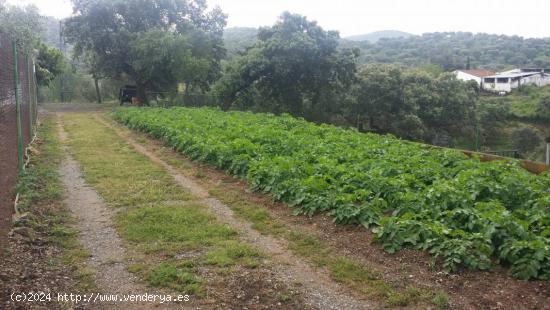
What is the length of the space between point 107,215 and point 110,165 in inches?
170

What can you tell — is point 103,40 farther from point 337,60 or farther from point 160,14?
point 337,60

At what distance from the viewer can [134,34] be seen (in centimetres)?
3256

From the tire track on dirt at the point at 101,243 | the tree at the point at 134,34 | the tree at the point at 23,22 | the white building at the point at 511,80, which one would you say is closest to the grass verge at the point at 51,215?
the tire track on dirt at the point at 101,243

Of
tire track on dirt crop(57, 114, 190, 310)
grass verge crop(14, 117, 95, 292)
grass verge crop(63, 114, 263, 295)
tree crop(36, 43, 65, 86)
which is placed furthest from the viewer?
tree crop(36, 43, 65, 86)

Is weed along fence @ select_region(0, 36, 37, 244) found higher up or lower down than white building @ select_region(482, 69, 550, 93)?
lower down

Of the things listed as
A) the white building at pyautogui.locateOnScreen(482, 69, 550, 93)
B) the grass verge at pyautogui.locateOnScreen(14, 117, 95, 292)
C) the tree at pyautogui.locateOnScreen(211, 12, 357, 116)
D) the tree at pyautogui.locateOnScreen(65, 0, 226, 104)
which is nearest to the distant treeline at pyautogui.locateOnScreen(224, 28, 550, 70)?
the white building at pyautogui.locateOnScreen(482, 69, 550, 93)

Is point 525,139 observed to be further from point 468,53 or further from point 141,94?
point 468,53

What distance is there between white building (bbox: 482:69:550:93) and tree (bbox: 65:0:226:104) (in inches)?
2059

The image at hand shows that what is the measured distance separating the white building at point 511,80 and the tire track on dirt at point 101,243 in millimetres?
72535

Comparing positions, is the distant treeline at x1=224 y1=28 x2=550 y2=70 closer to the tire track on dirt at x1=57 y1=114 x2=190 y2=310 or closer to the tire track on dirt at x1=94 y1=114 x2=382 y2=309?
the tire track on dirt at x1=57 y1=114 x2=190 y2=310

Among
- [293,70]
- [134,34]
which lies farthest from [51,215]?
[134,34]

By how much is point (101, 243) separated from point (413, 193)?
4176 millimetres

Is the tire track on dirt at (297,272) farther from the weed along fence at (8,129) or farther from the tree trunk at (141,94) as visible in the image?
the tree trunk at (141,94)

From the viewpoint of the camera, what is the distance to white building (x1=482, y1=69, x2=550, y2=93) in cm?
7281
